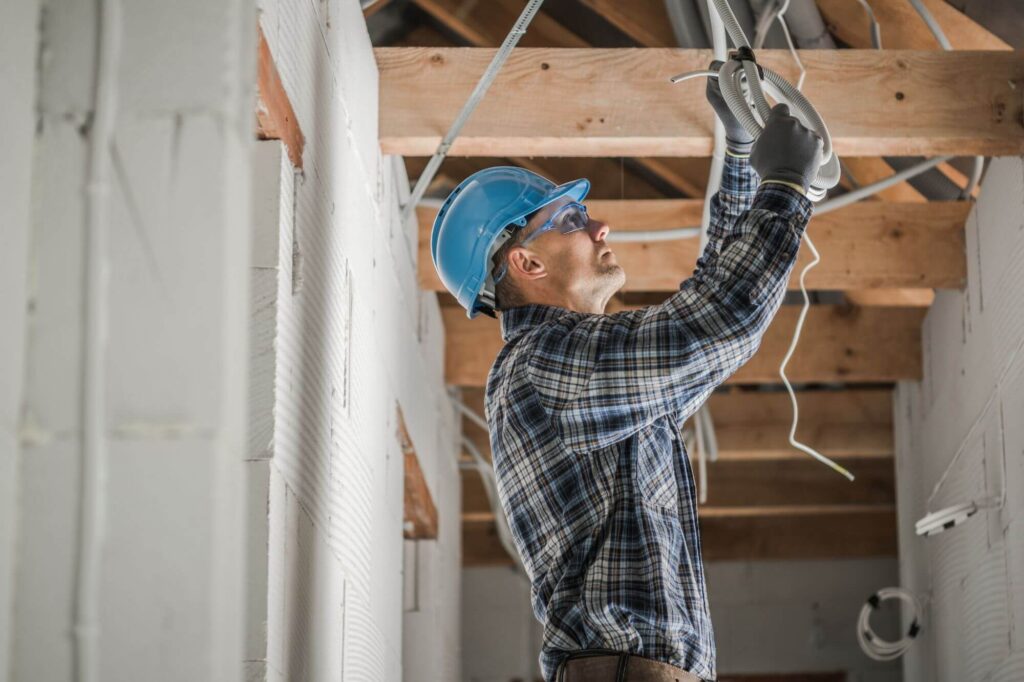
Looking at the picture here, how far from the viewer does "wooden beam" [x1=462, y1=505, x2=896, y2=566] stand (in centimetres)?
739

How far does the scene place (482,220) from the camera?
2.57 metres

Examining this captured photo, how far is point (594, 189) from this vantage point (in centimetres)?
534

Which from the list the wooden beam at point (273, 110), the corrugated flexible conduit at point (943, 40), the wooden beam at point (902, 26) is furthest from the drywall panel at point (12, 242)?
the wooden beam at point (902, 26)

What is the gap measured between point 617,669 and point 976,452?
7.52 feet

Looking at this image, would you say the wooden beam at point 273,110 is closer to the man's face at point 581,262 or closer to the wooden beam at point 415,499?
the man's face at point 581,262

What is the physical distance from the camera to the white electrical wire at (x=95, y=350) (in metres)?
1.26

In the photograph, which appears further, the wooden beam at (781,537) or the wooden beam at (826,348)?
the wooden beam at (781,537)

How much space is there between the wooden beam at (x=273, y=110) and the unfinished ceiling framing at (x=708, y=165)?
3.90ft

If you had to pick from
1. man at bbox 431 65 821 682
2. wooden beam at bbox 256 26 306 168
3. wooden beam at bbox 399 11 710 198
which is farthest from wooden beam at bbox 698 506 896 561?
wooden beam at bbox 256 26 306 168

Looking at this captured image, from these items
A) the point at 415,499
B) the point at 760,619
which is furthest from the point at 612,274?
the point at 760,619

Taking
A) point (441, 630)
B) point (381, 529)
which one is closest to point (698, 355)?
point (381, 529)

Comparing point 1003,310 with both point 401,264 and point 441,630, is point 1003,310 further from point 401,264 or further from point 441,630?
point 441,630

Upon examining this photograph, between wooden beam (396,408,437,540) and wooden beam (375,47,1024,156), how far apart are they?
2.54ft

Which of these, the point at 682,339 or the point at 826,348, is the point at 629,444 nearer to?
the point at 682,339
